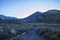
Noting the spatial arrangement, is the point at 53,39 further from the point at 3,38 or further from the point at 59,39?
the point at 3,38

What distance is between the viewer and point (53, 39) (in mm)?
24625

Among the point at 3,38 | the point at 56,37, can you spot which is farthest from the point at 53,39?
the point at 3,38

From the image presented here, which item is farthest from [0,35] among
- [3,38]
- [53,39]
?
[53,39]

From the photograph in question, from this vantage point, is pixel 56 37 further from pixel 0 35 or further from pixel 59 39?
pixel 0 35

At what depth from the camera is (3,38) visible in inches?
982

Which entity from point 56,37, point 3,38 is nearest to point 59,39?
point 56,37

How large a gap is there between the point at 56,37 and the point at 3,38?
853 centimetres

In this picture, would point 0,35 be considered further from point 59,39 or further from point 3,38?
point 59,39

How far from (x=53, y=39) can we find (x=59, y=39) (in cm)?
94

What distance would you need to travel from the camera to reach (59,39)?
2438cm

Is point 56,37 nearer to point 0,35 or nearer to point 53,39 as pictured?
point 53,39

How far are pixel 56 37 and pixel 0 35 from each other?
29.5 feet

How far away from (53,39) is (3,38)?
26.2ft
